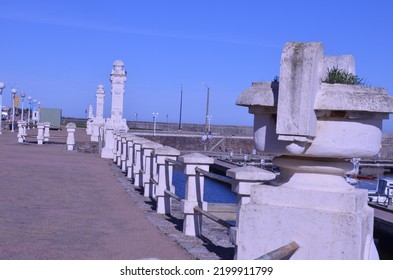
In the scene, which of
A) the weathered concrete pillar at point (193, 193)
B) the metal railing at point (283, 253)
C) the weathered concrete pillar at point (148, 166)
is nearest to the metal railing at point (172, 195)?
the weathered concrete pillar at point (193, 193)

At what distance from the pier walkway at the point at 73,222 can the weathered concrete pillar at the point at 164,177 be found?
1.29 ft

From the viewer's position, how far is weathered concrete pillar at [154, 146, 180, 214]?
33.7 ft

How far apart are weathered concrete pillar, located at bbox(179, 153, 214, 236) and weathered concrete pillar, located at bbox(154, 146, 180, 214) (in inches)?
71.6

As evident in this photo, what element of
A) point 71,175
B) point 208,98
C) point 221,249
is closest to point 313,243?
point 221,249

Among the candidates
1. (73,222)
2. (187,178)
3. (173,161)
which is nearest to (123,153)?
(173,161)

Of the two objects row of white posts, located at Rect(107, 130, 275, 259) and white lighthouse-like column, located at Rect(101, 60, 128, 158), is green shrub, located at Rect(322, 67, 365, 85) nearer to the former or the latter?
row of white posts, located at Rect(107, 130, 275, 259)

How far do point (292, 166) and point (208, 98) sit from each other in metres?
74.7

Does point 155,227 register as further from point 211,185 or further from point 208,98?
point 208,98

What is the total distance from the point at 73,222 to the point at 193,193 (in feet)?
6.04

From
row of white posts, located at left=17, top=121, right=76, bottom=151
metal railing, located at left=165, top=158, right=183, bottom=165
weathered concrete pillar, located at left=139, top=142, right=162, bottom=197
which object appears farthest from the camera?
row of white posts, located at left=17, top=121, right=76, bottom=151

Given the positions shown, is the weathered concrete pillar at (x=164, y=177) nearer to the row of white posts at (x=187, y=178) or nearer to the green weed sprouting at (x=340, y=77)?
the row of white posts at (x=187, y=178)

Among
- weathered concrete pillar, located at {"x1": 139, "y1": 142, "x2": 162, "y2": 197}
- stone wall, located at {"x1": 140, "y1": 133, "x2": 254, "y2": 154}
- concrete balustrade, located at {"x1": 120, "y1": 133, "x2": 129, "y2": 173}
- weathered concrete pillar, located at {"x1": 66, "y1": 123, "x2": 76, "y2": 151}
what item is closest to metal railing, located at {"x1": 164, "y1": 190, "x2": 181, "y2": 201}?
weathered concrete pillar, located at {"x1": 139, "y1": 142, "x2": 162, "y2": 197}

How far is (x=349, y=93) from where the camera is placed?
3502 millimetres

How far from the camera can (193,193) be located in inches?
332
